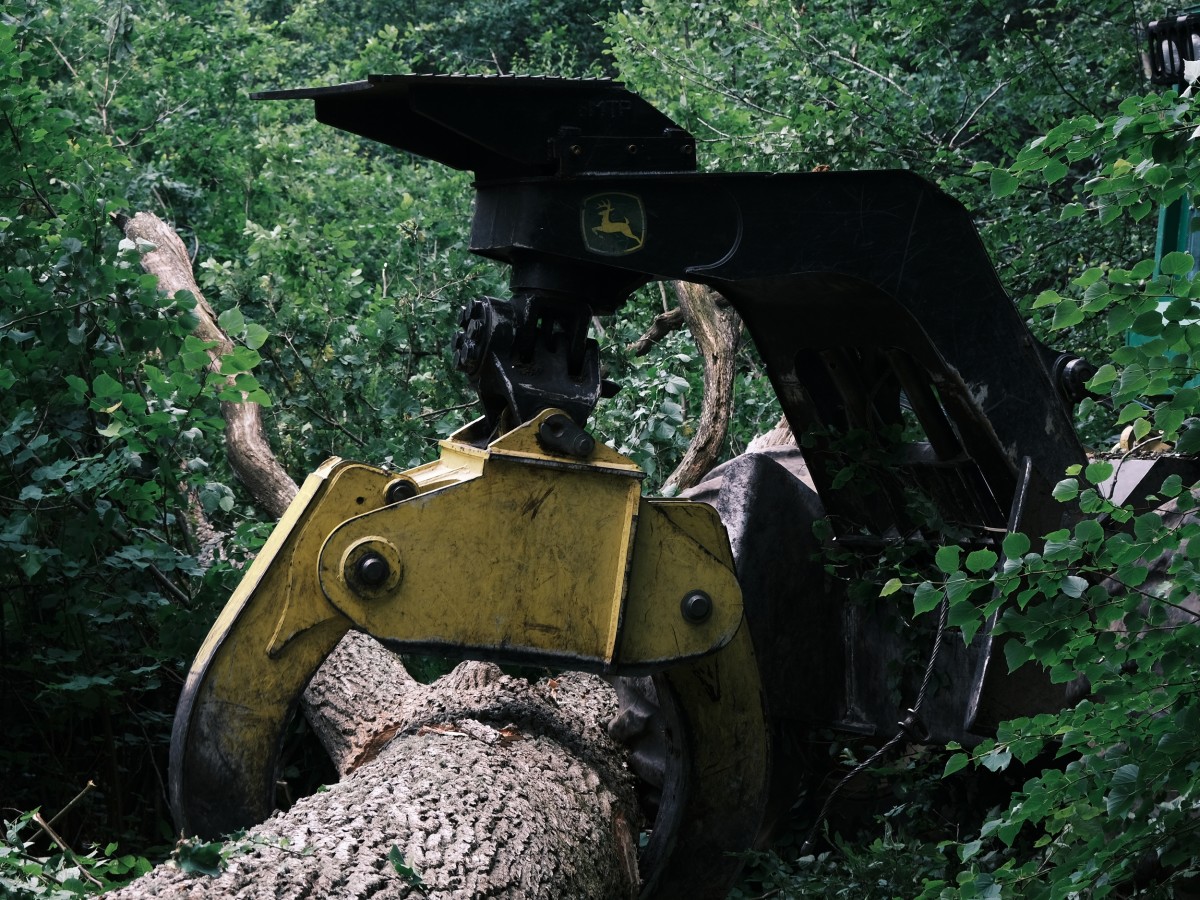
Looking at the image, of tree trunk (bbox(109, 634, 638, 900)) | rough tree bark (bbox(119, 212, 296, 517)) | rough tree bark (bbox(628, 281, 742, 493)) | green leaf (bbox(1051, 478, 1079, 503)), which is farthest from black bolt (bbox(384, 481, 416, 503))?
rough tree bark (bbox(628, 281, 742, 493))

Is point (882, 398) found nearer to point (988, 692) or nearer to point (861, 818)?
point (988, 692)

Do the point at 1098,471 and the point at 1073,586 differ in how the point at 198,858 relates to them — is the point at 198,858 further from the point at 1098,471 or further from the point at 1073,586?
the point at 1098,471

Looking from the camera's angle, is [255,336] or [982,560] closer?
[982,560]

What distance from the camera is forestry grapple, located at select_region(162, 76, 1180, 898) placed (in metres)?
2.98

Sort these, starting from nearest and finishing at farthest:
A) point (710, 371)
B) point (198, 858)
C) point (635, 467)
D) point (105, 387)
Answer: point (198, 858) → point (635, 467) → point (105, 387) → point (710, 371)

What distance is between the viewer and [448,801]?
3080 millimetres

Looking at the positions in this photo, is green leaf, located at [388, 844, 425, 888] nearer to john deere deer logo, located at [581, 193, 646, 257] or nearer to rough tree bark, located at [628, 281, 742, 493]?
john deere deer logo, located at [581, 193, 646, 257]

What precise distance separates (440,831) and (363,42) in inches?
696

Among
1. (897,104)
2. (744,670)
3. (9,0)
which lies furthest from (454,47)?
(744,670)

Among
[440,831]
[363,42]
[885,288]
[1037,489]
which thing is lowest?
[440,831]

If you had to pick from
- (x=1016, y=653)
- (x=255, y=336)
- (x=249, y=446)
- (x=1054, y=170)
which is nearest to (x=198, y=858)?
(x=1016, y=653)

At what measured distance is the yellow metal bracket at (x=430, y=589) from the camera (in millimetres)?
2953

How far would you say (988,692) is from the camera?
11.5 feet

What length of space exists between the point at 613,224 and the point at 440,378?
353 cm
